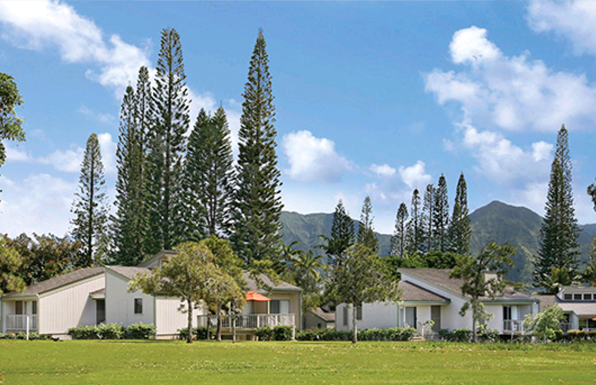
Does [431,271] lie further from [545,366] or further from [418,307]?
[545,366]

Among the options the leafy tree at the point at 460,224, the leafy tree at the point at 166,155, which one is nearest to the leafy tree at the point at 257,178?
A: the leafy tree at the point at 166,155

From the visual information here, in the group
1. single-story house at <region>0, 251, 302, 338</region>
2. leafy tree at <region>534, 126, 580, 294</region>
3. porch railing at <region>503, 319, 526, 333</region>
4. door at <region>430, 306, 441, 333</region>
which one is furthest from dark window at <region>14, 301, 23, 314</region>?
leafy tree at <region>534, 126, 580, 294</region>

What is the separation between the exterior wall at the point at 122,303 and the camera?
119 feet

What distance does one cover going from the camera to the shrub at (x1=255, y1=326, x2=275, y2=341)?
36.0m

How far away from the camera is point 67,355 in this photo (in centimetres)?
2114

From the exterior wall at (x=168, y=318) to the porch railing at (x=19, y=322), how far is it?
8103mm

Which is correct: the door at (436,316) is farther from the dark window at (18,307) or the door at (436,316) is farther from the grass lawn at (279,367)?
the dark window at (18,307)

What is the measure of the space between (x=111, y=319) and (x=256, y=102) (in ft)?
79.9

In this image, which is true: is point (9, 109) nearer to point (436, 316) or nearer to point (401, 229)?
point (436, 316)

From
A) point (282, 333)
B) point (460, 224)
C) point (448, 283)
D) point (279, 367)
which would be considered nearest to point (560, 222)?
point (460, 224)

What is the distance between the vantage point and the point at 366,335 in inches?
1457

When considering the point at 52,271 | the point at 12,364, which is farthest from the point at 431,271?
the point at 12,364


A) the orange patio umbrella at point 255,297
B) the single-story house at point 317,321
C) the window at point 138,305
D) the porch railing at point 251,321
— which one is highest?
the orange patio umbrella at point 255,297

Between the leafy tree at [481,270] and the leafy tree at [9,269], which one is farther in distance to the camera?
the leafy tree at [9,269]
